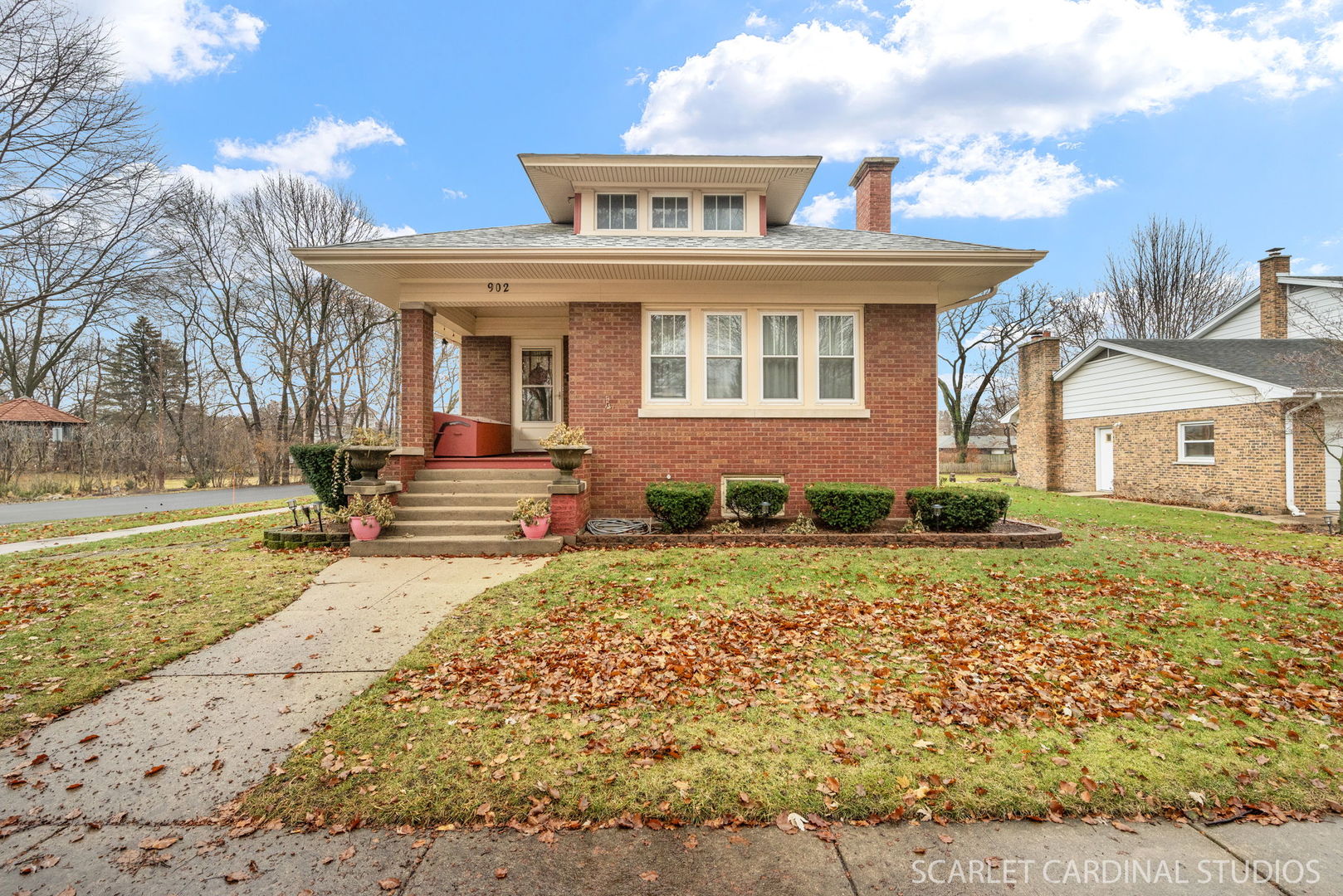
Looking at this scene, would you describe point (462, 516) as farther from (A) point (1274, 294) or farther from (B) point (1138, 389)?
(A) point (1274, 294)

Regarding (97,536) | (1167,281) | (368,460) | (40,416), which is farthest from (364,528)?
(1167,281)

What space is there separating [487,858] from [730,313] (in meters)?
8.51

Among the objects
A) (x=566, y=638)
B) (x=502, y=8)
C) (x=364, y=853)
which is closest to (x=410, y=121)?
(x=502, y=8)

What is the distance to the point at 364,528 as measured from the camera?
25.3 feet

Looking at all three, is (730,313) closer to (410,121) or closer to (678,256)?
(678,256)

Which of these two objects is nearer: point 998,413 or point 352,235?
point 352,235

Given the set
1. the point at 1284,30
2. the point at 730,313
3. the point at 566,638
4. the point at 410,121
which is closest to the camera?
the point at 566,638

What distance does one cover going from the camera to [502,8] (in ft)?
40.2

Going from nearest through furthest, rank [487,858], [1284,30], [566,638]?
1. [487,858]
2. [566,638]
3. [1284,30]

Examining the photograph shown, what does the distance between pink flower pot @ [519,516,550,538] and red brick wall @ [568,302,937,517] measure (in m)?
1.64

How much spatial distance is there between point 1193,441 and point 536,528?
17.4m

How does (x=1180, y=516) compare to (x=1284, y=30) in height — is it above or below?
below

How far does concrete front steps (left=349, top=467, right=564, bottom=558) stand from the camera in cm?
757

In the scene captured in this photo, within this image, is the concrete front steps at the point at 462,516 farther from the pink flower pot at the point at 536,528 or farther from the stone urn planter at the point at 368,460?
the stone urn planter at the point at 368,460
